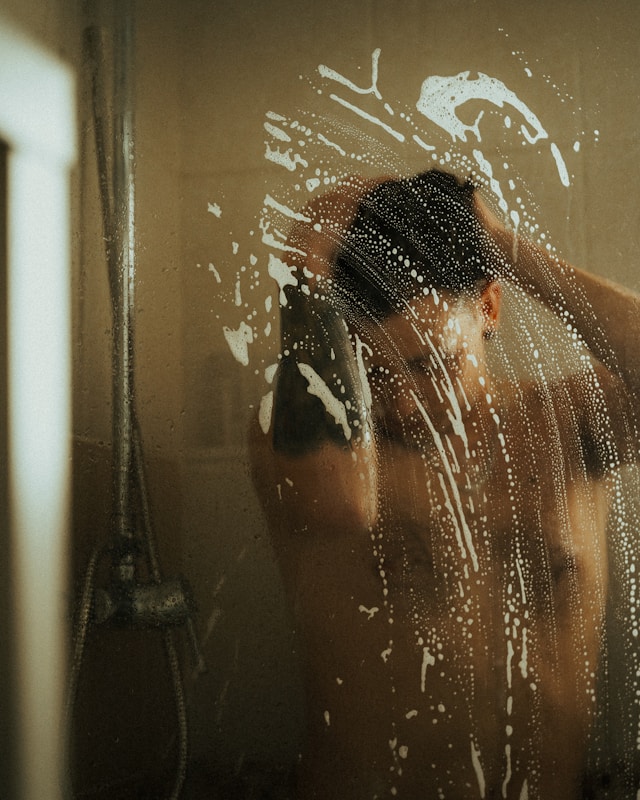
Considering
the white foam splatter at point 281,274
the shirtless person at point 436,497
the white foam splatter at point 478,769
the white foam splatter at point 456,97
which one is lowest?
the white foam splatter at point 478,769

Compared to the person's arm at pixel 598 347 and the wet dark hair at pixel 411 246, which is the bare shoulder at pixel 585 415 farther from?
the wet dark hair at pixel 411 246

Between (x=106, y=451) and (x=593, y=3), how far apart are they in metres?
0.78

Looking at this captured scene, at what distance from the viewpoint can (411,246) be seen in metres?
0.92

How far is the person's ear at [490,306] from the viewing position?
35.5 inches

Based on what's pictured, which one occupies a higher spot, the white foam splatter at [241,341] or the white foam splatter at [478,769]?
the white foam splatter at [241,341]


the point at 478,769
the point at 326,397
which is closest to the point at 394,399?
the point at 326,397

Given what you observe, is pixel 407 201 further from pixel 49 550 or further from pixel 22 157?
pixel 49 550

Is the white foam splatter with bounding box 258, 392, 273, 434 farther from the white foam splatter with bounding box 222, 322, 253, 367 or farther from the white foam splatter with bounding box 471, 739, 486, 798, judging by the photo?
the white foam splatter with bounding box 471, 739, 486, 798

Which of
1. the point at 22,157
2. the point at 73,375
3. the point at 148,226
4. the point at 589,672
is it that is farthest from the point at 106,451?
the point at 589,672

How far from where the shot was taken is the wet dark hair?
2.99ft

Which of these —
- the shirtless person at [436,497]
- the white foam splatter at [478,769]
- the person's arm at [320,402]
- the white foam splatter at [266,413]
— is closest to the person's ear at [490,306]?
the shirtless person at [436,497]

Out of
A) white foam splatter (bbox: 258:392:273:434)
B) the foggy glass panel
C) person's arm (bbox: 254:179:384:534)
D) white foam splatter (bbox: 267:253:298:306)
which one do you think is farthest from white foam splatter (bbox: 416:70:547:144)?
white foam splatter (bbox: 258:392:273:434)

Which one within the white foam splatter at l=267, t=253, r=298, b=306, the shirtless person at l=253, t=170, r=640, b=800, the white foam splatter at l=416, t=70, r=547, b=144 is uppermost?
the white foam splatter at l=416, t=70, r=547, b=144

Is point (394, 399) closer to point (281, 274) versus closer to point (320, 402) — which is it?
point (320, 402)
